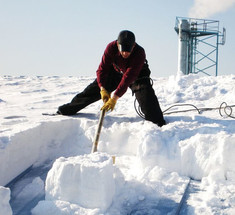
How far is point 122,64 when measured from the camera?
3691 mm

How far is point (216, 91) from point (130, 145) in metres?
2.68

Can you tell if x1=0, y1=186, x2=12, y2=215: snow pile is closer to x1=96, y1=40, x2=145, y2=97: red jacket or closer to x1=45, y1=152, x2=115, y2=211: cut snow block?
x1=45, y1=152, x2=115, y2=211: cut snow block

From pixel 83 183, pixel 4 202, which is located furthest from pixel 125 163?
pixel 4 202

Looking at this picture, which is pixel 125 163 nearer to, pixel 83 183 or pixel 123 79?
pixel 123 79

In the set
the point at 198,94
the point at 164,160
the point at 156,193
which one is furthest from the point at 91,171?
the point at 198,94

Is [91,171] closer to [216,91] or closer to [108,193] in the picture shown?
[108,193]

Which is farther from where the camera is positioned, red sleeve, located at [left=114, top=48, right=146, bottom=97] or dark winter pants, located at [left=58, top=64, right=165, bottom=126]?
dark winter pants, located at [left=58, top=64, right=165, bottom=126]

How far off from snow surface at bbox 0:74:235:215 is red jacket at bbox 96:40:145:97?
1.75 feet

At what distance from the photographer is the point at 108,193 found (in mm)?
2188

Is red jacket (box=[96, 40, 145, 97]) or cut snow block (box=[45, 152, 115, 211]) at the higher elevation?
red jacket (box=[96, 40, 145, 97])

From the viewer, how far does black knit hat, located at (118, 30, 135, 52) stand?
3264 millimetres

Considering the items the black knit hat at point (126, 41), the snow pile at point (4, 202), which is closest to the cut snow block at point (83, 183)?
the snow pile at point (4, 202)

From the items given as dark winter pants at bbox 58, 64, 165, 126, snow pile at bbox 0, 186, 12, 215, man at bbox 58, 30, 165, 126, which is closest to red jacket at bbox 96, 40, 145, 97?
man at bbox 58, 30, 165, 126

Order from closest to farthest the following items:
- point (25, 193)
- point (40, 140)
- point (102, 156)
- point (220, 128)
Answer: point (102, 156)
point (25, 193)
point (220, 128)
point (40, 140)
